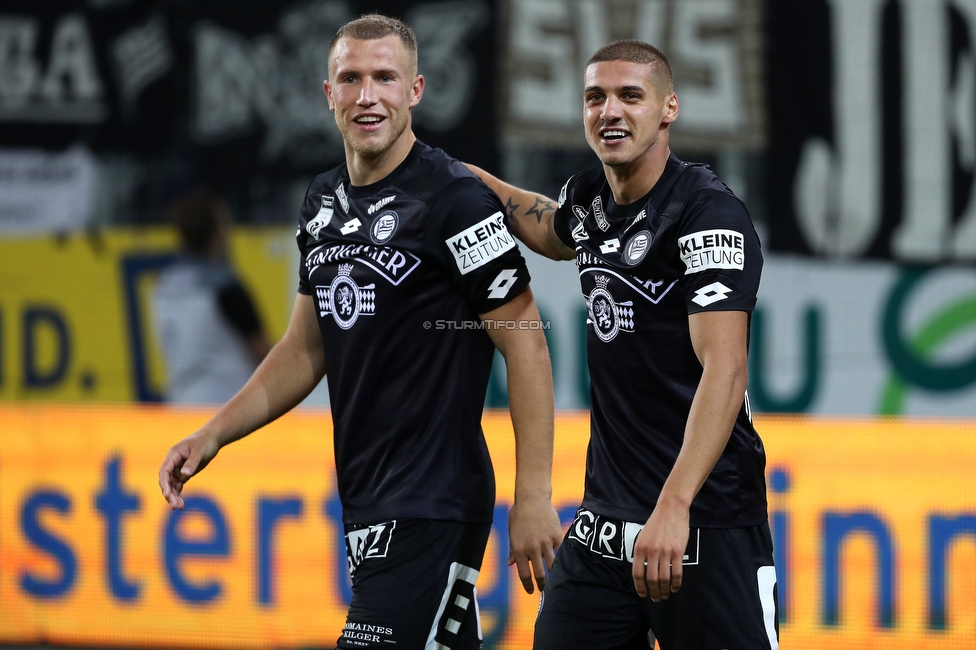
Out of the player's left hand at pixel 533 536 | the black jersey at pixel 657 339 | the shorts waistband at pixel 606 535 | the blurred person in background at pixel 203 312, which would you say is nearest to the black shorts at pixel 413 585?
the player's left hand at pixel 533 536

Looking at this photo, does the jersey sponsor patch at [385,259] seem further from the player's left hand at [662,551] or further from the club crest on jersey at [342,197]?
the player's left hand at [662,551]

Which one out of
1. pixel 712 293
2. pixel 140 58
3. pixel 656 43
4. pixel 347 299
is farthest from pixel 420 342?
pixel 140 58

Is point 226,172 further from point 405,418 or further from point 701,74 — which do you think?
point 405,418

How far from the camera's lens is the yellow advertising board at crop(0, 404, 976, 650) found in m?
5.45

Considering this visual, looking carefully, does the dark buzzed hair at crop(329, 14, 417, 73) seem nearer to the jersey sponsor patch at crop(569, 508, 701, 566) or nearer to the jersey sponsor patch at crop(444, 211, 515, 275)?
the jersey sponsor patch at crop(444, 211, 515, 275)

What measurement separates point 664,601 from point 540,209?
1240mm

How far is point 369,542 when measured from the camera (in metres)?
3.38

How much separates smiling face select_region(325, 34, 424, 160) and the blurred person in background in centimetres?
615

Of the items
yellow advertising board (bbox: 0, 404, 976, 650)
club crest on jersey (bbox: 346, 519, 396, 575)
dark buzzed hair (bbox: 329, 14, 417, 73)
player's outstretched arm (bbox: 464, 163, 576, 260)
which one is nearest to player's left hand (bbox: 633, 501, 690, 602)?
club crest on jersey (bbox: 346, 519, 396, 575)

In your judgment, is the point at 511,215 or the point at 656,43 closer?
the point at 511,215

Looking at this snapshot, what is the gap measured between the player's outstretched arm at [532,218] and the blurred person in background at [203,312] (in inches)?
232

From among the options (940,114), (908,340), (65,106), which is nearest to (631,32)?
(940,114)

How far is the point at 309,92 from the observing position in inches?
377

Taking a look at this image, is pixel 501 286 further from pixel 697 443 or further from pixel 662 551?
pixel 662 551
